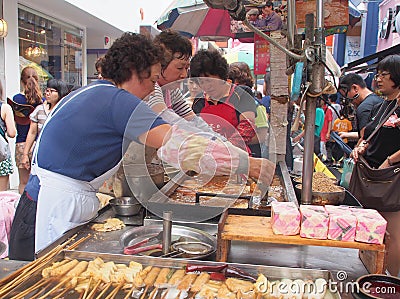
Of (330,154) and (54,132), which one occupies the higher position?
(54,132)

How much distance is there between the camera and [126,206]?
200cm

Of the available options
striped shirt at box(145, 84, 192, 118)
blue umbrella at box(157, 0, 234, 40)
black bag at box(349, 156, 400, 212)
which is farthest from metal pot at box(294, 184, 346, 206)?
blue umbrella at box(157, 0, 234, 40)

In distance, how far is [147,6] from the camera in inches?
499

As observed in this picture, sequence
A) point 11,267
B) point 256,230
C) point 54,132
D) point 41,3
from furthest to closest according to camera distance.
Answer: point 41,3
point 54,132
point 256,230
point 11,267

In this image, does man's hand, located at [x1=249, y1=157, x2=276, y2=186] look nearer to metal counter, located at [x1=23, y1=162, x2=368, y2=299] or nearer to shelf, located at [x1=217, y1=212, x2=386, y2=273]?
shelf, located at [x1=217, y1=212, x2=386, y2=273]

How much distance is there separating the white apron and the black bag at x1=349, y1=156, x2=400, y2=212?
233 centimetres

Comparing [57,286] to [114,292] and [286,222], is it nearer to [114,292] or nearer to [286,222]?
[114,292]

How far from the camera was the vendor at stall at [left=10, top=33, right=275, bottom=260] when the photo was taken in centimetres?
159

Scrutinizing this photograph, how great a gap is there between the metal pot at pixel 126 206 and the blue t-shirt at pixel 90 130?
0.93 ft

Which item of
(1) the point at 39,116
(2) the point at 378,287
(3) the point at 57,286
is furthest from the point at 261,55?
(3) the point at 57,286

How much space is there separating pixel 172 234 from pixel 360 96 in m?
4.02

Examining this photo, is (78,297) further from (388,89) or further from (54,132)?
(388,89)

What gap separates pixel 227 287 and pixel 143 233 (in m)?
0.61

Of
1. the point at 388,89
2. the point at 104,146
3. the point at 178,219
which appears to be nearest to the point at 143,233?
the point at 178,219
